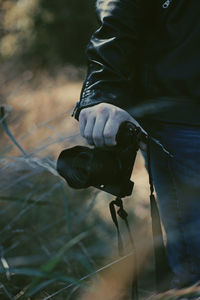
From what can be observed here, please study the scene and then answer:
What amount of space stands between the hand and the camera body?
2 centimetres

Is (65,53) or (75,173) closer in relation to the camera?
(75,173)

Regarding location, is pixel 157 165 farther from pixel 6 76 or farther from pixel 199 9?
pixel 6 76

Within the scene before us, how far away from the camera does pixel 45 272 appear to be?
48 centimetres

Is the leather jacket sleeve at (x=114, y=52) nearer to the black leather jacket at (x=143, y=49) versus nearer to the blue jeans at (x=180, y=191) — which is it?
the black leather jacket at (x=143, y=49)

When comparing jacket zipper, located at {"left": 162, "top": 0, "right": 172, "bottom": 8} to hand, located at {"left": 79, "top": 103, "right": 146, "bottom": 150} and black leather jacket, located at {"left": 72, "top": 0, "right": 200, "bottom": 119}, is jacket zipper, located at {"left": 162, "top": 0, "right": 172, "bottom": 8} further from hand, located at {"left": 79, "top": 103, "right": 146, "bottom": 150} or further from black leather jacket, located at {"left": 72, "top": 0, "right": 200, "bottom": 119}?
hand, located at {"left": 79, "top": 103, "right": 146, "bottom": 150}

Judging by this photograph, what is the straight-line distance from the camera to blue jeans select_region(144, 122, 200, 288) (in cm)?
103

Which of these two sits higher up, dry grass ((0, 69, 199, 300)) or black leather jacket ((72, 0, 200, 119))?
black leather jacket ((72, 0, 200, 119))

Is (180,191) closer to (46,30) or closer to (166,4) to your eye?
(166,4)

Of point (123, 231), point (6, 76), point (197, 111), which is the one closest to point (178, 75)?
point (197, 111)

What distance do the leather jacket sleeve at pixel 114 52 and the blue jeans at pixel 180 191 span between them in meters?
0.21

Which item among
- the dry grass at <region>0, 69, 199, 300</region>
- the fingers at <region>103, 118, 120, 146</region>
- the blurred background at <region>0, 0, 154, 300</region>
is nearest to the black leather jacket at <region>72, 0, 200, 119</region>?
the fingers at <region>103, 118, 120, 146</region>

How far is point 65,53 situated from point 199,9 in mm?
3543

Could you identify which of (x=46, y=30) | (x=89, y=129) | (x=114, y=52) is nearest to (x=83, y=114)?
(x=89, y=129)

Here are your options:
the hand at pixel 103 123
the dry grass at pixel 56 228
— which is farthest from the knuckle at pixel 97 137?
the dry grass at pixel 56 228
